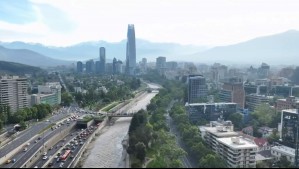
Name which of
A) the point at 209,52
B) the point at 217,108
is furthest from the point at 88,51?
the point at 217,108

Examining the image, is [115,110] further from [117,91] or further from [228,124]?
[228,124]

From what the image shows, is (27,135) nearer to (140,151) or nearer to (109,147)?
(109,147)

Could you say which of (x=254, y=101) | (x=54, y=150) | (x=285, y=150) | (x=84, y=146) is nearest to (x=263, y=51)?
(x=254, y=101)

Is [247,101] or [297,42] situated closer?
[247,101]

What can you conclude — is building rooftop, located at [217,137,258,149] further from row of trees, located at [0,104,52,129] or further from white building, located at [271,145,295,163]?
row of trees, located at [0,104,52,129]

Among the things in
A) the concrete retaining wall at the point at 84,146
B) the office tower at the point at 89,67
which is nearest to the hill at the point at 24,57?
the office tower at the point at 89,67

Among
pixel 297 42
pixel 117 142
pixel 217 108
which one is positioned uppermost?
pixel 297 42

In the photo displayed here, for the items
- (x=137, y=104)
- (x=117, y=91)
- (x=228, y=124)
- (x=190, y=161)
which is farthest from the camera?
(x=117, y=91)
